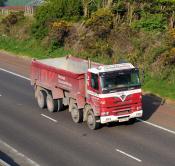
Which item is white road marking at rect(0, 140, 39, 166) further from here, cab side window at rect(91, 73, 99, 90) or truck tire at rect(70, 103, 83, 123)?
cab side window at rect(91, 73, 99, 90)

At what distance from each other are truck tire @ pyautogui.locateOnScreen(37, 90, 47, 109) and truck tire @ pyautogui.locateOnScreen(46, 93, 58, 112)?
1.70 ft

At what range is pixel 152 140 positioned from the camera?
77.5 ft

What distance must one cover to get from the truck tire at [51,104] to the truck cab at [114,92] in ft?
11.5

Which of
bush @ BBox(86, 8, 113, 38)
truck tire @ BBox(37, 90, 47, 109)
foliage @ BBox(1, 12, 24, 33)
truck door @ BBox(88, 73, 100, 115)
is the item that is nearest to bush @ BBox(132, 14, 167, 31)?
bush @ BBox(86, 8, 113, 38)

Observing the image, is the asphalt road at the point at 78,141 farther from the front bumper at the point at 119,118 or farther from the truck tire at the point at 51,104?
the front bumper at the point at 119,118

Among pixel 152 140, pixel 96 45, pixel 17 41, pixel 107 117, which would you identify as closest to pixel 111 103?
pixel 107 117

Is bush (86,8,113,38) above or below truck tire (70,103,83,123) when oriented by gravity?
above

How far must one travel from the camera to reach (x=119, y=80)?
24.8 meters

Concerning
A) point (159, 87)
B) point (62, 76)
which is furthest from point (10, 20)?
point (62, 76)

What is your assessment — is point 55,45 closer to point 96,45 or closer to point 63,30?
point 63,30

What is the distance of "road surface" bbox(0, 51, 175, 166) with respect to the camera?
21297mm

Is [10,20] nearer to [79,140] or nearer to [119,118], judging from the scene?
[119,118]

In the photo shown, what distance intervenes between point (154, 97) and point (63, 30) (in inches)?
594

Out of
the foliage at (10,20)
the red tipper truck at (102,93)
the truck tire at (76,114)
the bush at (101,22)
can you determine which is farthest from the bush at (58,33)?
the truck tire at (76,114)
